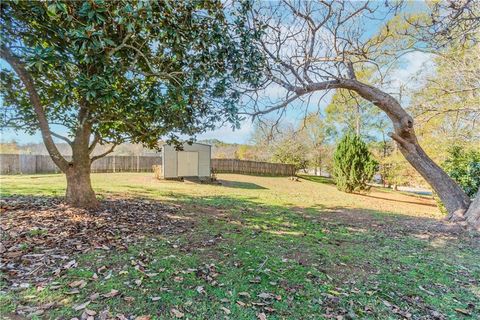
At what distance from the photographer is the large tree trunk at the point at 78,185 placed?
439 centimetres

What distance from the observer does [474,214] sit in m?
4.77

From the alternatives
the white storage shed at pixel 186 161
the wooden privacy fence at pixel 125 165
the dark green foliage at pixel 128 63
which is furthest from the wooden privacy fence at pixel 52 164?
the dark green foliage at pixel 128 63

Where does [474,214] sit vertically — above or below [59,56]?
below

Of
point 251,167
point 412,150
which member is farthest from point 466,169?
point 251,167

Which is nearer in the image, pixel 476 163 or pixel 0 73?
pixel 0 73

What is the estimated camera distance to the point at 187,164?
13.8m

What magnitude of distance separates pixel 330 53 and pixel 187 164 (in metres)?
10.0

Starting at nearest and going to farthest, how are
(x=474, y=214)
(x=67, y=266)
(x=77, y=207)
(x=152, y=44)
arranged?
(x=67, y=266), (x=152, y=44), (x=77, y=207), (x=474, y=214)

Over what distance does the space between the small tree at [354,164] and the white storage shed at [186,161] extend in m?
7.49

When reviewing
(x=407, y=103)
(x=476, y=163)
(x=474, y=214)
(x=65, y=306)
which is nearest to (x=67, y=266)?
(x=65, y=306)

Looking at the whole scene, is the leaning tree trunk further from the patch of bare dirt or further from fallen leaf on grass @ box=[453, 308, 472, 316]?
the patch of bare dirt

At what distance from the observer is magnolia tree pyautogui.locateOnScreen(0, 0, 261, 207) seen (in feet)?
8.63

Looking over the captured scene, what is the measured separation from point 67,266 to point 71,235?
0.91 m

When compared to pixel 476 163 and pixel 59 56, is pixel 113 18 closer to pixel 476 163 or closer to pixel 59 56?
pixel 59 56
